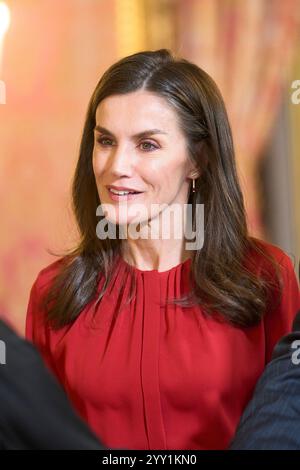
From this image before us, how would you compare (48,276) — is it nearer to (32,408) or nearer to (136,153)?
(136,153)

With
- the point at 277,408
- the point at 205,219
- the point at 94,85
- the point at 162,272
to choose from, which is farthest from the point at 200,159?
the point at 94,85

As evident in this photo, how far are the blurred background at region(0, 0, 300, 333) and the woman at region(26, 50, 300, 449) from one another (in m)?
0.95

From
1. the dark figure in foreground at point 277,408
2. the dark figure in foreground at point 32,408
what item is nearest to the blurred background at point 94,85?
the dark figure in foreground at point 277,408

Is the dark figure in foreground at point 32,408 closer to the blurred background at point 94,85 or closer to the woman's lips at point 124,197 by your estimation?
the woman's lips at point 124,197

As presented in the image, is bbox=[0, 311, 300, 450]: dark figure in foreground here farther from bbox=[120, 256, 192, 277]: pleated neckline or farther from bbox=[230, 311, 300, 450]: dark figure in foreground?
bbox=[120, 256, 192, 277]: pleated neckline

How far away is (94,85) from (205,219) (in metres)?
1.15

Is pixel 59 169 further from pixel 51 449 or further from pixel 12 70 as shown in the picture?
pixel 51 449

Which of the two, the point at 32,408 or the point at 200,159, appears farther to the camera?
the point at 200,159

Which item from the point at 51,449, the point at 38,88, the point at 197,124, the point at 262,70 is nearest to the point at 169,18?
the point at 262,70

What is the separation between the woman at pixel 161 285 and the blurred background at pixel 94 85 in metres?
0.95

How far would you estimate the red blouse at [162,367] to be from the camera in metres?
1.08

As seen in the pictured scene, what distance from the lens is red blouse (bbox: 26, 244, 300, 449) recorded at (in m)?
1.08

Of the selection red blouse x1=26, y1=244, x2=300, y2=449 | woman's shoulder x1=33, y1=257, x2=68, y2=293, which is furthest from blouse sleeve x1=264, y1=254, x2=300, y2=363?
woman's shoulder x1=33, y1=257, x2=68, y2=293

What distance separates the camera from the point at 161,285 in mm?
1185
